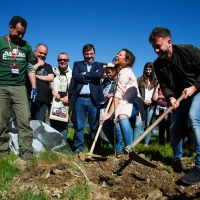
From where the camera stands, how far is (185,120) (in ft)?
14.1

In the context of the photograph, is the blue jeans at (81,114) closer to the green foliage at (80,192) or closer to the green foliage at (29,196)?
the green foliage at (80,192)

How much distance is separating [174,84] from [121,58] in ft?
3.92

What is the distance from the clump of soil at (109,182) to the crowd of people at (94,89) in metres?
0.28

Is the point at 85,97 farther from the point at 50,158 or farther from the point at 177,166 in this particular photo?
the point at 177,166

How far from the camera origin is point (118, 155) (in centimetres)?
495

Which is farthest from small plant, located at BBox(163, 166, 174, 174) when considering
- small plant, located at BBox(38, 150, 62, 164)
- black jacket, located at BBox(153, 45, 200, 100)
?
small plant, located at BBox(38, 150, 62, 164)

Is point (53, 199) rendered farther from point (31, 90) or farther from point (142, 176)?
point (31, 90)

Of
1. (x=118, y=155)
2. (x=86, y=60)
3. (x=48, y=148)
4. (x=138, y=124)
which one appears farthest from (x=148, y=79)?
(x=48, y=148)

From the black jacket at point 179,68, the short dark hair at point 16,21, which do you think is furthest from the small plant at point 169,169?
the short dark hair at point 16,21

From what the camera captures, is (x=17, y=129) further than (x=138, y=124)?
No

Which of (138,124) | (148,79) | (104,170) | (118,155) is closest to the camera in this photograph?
(104,170)

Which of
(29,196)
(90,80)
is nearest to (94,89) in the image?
(90,80)

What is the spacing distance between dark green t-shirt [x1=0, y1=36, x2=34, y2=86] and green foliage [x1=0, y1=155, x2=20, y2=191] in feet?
4.29

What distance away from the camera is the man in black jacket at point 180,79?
3.79 m
